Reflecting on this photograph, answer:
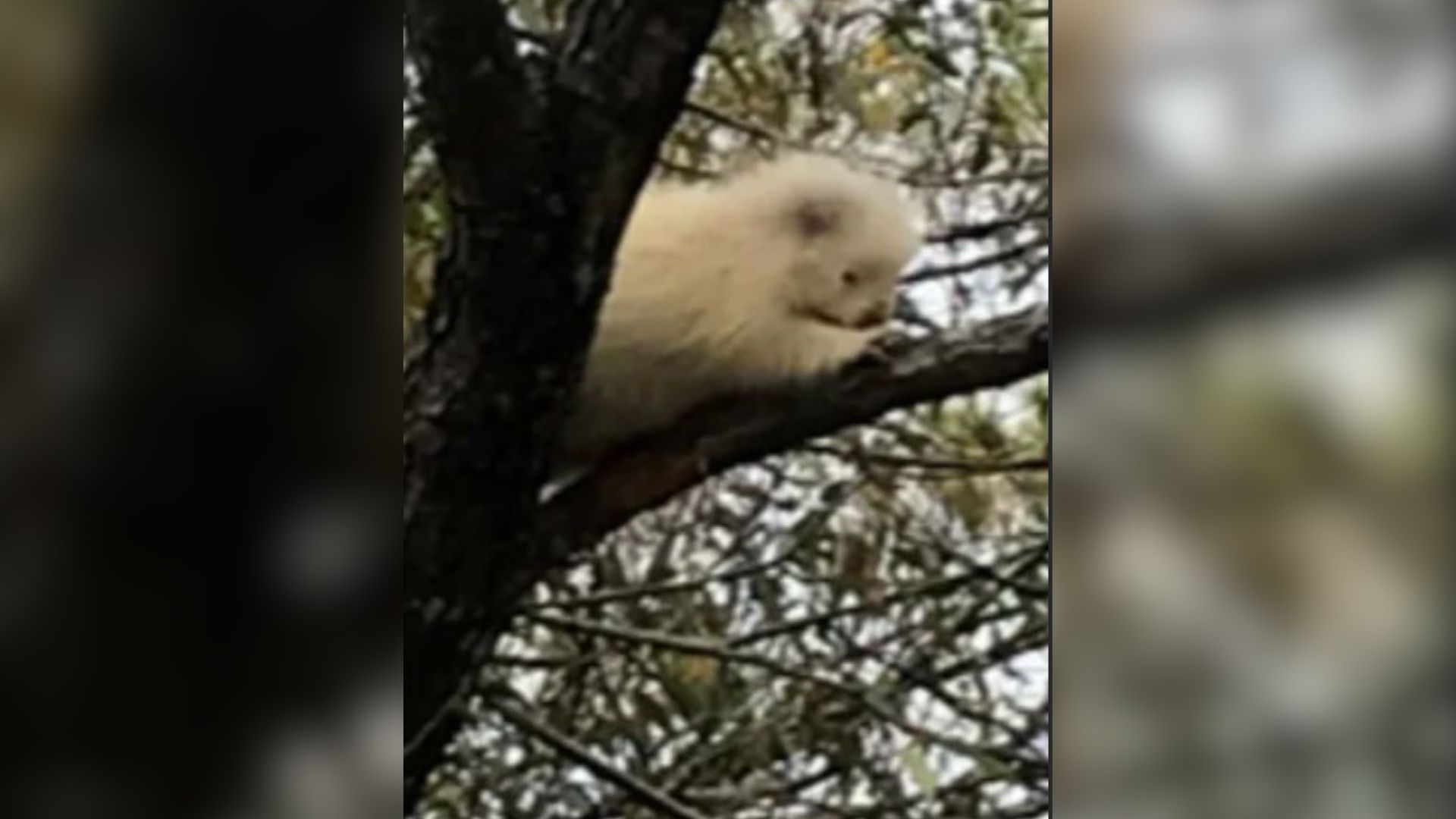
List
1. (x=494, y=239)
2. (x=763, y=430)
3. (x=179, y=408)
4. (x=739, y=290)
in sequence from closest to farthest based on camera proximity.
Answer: (x=179, y=408), (x=494, y=239), (x=763, y=430), (x=739, y=290)

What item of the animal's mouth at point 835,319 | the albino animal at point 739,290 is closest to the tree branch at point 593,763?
the albino animal at point 739,290

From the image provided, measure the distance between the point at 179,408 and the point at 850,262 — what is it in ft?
1.58

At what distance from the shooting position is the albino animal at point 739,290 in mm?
726

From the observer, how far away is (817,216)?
0.78 m

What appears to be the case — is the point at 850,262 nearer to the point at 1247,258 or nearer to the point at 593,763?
the point at 593,763

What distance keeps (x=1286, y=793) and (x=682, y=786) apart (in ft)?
1.25

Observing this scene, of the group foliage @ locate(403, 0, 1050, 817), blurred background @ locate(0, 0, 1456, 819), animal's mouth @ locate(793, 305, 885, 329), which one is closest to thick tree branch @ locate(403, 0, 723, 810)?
foliage @ locate(403, 0, 1050, 817)

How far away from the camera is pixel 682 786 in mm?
708

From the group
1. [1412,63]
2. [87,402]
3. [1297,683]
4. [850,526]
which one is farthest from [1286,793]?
[850,526]

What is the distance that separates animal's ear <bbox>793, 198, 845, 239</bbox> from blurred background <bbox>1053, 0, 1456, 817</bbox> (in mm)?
367

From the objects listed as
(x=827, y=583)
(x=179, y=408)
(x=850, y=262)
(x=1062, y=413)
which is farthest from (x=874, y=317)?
(x=179, y=408)

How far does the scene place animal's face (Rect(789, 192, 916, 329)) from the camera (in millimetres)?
731

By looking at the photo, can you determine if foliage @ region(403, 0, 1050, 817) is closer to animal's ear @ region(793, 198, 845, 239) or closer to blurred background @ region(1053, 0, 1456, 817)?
animal's ear @ region(793, 198, 845, 239)

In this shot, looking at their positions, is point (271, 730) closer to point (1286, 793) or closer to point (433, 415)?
point (1286, 793)
